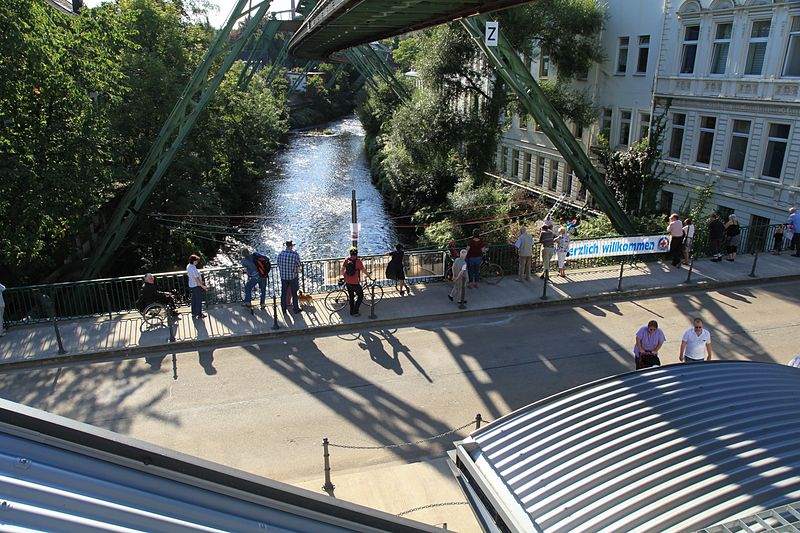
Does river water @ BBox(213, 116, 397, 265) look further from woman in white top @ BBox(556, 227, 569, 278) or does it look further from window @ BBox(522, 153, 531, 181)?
woman in white top @ BBox(556, 227, 569, 278)

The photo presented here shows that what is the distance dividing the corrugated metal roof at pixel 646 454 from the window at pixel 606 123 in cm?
2420

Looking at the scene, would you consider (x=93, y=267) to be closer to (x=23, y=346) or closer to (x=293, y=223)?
(x=23, y=346)

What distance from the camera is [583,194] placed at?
2900cm

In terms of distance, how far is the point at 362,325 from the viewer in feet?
41.9

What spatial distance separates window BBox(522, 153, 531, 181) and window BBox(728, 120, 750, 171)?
14.2m

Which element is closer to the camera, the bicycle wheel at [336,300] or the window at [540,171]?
the bicycle wheel at [336,300]

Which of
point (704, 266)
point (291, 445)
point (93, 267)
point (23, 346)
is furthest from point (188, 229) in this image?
point (704, 266)

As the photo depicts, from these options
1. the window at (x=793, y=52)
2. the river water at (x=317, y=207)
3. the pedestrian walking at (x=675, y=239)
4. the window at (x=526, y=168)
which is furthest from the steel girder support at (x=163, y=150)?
the window at (x=526, y=168)

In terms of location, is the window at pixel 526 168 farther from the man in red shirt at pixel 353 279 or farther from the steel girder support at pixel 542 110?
the man in red shirt at pixel 353 279

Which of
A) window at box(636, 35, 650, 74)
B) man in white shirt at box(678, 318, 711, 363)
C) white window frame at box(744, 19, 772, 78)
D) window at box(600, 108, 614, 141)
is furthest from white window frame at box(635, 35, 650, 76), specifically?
man in white shirt at box(678, 318, 711, 363)

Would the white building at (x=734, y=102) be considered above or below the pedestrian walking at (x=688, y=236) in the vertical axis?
above

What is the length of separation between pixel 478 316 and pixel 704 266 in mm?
7610

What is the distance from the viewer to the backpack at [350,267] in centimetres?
1273

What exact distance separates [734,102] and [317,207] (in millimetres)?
23575
